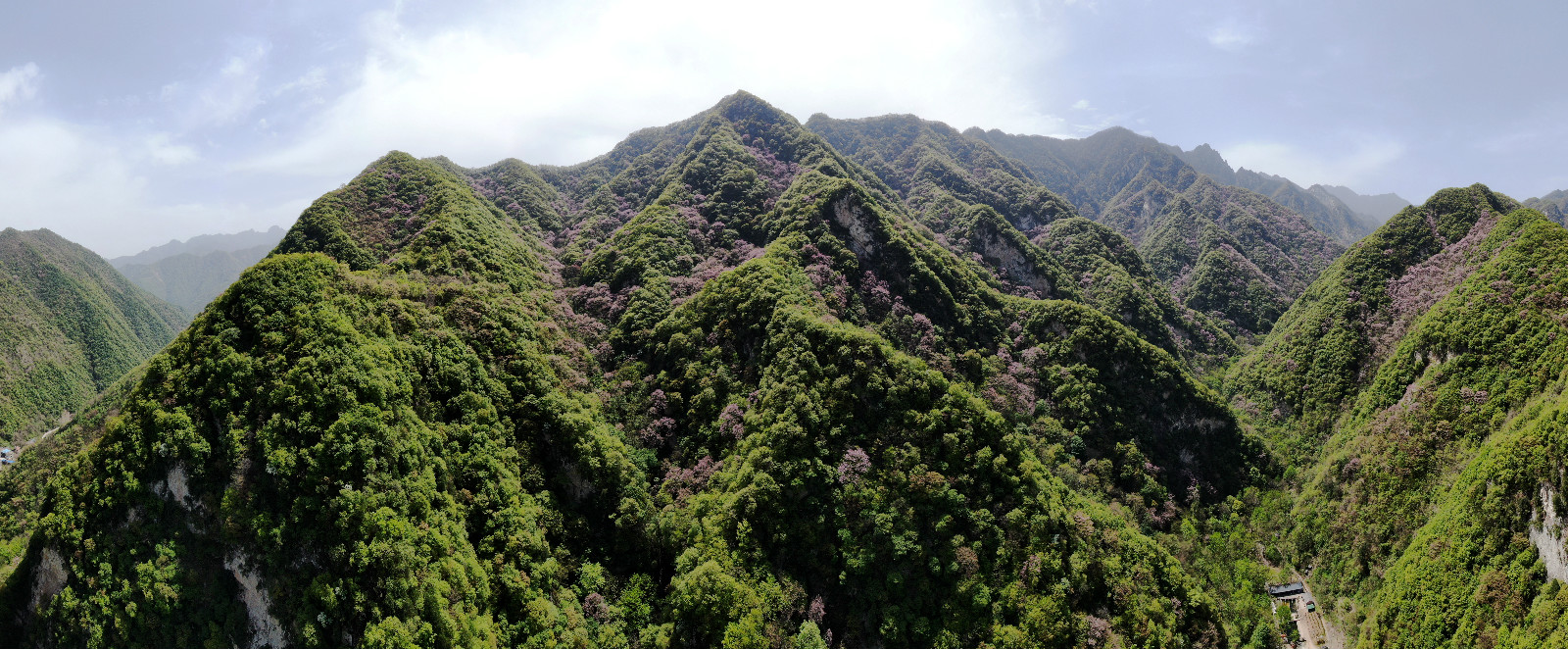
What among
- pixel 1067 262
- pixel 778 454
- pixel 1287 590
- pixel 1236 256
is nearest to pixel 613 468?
pixel 778 454

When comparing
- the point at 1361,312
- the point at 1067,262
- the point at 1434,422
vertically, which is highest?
the point at 1067,262

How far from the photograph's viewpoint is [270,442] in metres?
41.0

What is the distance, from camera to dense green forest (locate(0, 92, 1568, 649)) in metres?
41.5

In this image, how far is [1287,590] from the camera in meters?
67.8

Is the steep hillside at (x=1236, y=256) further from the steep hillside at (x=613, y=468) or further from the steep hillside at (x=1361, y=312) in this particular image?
the steep hillside at (x=613, y=468)

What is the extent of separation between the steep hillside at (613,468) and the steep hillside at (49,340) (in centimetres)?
10165

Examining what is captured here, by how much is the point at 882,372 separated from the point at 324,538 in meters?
47.7

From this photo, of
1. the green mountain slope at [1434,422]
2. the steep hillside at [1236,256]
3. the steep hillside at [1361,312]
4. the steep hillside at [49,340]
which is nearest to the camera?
the green mountain slope at [1434,422]

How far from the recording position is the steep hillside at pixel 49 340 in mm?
124125

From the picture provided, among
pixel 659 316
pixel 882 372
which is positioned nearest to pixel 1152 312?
pixel 882 372

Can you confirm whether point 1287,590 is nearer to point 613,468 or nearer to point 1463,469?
point 1463,469

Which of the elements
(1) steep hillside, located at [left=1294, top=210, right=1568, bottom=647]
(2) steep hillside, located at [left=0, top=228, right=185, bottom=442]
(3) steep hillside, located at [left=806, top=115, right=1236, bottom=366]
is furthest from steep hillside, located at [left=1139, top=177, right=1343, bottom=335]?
(2) steep hillside, located at [left=0, top=228, right=185, bottom=442]

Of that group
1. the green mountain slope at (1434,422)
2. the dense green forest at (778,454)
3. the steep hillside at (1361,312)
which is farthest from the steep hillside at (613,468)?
the steep hillside at (1361,312)

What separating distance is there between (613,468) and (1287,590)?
76877mm
